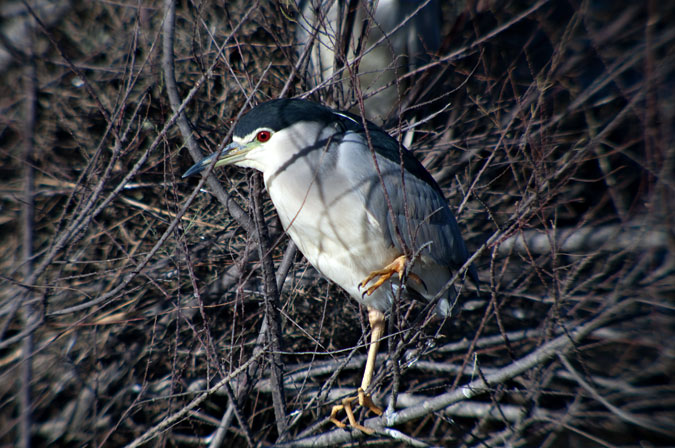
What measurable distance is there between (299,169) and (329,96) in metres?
1.03

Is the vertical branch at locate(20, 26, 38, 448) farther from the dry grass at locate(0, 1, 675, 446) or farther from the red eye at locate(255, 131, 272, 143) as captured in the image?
the red eye at locate(255, 131, 272, 143)

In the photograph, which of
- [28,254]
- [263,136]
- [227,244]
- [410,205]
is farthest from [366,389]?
[28,254]

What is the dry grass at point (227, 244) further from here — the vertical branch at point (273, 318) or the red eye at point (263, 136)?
the red eye at point (263, 136)

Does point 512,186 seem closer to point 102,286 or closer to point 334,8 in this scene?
point 334,8

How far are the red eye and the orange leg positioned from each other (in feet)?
3.15

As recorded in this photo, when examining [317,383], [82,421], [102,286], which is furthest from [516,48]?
[82,421]

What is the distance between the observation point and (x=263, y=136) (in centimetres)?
193

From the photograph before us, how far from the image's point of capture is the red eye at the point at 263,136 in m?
1.92

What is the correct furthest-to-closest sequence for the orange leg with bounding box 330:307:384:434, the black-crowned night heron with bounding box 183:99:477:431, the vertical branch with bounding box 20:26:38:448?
the black-crowned night heron with bounding box 183:99:477:431 → the orange leg with bounding box 330:307:384:434 → the vertical branch with bounding box 20:26:38:448

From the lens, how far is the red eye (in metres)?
1.92

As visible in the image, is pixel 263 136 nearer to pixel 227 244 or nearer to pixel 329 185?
pixel 329 185

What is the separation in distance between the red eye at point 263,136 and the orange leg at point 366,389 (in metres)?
0.96

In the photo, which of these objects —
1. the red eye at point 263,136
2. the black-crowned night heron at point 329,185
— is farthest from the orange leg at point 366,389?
the red eye at point 263,136

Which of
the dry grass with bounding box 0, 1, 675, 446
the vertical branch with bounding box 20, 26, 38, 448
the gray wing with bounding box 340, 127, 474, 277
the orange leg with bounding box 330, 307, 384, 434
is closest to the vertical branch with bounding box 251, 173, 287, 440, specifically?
the dry grass with bounding box 0, 1, 675, 446
